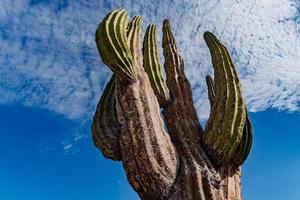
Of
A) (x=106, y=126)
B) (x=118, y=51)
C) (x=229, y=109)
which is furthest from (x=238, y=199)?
(x=118, y=51)

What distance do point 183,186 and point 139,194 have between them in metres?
0.48

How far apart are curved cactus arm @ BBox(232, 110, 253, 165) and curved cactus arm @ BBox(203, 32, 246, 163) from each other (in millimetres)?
144

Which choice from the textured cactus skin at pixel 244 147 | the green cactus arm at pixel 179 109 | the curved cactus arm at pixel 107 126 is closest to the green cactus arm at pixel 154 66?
the green cactus arm at pixel 179 109

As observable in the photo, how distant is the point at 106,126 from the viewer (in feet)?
17.4

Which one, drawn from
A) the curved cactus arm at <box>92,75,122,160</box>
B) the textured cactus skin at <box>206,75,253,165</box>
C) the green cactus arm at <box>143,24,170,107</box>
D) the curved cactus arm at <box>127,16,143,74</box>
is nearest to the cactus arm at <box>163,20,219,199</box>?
the green cactus arm at <box>143,24,170,107</box>

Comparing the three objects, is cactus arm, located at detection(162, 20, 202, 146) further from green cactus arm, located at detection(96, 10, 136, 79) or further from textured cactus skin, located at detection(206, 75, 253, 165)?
green cactus arm, located at detection(96, 10, 136, 79)

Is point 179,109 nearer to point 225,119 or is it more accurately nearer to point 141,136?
point 225,119

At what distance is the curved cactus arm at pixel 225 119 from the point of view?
4941 millimetres

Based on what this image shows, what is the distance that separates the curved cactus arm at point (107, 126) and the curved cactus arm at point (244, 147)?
137cm

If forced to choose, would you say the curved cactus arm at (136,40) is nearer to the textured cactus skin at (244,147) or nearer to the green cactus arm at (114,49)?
the green cactus arm at (114,49)

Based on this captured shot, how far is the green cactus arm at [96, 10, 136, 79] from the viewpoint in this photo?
4.82m

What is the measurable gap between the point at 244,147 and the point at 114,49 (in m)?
1.90

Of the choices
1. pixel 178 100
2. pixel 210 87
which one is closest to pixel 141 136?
pixel 178 100

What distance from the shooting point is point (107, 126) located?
5.29 metres
